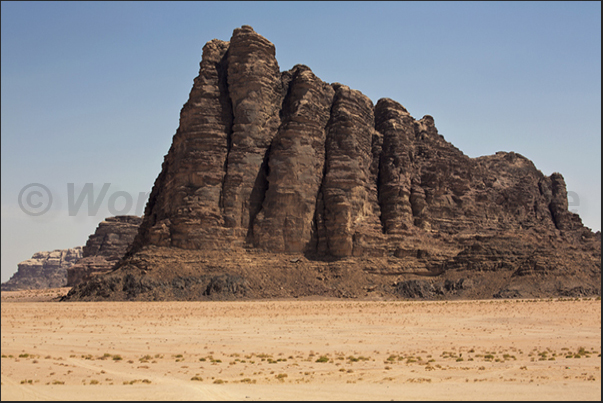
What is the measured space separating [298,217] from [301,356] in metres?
43.5

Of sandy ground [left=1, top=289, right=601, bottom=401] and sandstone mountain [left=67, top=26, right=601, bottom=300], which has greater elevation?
sandstone mountain [left=67, top=26, right=601, bottom=300]

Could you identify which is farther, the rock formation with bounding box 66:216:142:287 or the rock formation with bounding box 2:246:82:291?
the rock formation with bounding box 2:246:82:291

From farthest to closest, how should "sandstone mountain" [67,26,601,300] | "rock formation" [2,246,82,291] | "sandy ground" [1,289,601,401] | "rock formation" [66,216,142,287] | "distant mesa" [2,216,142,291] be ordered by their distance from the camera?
1. "rock formation" [2,246,82,291]
2. "rock formation" [66,216,142,287]
3. "distant mesa" [2,216,142,291]
4. "sandstone mountain" [67,26,601,300]
5. "sandy ground" [1,289,601,401]

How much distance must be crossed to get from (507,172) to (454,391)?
84.4 m

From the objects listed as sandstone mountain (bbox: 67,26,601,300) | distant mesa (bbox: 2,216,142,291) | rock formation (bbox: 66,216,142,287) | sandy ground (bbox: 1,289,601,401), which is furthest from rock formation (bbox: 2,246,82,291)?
sandy ground (bbox: 1,289,601,401)

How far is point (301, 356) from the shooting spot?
21734mm

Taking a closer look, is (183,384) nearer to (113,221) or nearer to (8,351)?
(8,351)

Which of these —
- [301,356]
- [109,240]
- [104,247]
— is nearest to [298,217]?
[301,356]

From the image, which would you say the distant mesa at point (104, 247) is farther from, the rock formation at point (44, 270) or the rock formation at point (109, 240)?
the rock formation at point (44, 270)

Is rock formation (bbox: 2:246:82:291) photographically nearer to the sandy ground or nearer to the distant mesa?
the distant mesa

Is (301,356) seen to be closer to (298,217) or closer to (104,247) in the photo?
(298,217)

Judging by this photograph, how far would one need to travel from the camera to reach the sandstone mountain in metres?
59.9

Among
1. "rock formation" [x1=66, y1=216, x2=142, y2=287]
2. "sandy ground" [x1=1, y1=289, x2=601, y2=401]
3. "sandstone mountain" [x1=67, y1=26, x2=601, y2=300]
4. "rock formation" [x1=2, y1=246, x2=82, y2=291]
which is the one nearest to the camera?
"sandy ground" [x1=1, y1=289, x2=601, y2=401]

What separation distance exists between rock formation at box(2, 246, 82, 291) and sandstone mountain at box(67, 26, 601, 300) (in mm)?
101083
